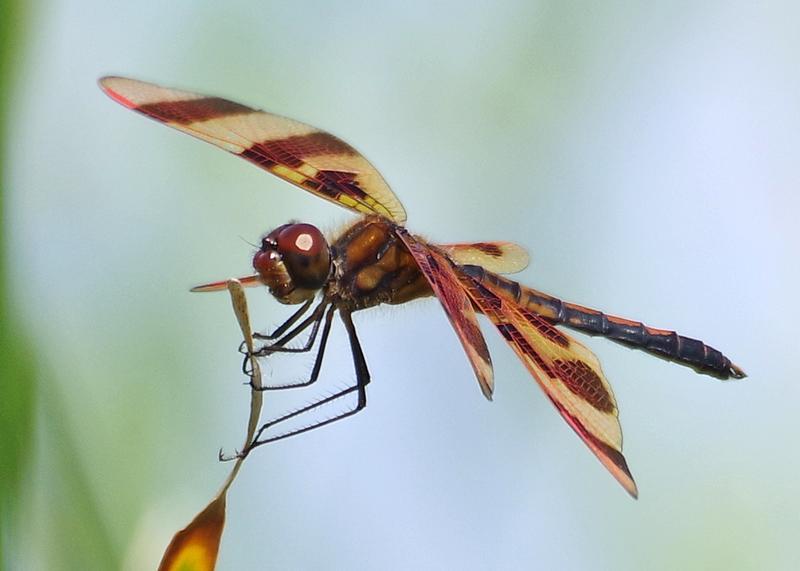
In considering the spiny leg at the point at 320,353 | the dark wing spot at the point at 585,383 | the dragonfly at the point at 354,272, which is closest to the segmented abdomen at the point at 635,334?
the dragonfly at the point at 354,272

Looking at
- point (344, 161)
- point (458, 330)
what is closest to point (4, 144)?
point (458, 330)

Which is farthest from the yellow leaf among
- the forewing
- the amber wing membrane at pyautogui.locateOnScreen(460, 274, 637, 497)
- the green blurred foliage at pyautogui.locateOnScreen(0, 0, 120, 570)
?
the amber wing membrane at pyautogui.locateOnScreen(460, 274, 637, 497)

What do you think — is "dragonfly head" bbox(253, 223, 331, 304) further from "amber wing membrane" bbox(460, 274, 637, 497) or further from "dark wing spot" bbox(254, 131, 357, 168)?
"amber wing membrane" bbox(460, 274, 637, 497)

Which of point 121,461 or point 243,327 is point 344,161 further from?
point 243,327

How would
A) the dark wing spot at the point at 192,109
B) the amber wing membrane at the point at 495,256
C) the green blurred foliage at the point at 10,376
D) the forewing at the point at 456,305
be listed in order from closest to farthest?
the green blurred foliage at the point at 10,376 → the forewing at the point at 456,305 → the dark wing spot at the point at 192,109 → the amber wing membrane at the point at 495,256

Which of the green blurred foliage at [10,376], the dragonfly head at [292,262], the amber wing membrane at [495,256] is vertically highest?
the amber wing membrane at [495,256]

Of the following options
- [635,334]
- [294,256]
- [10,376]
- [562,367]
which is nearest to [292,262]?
[294,256]

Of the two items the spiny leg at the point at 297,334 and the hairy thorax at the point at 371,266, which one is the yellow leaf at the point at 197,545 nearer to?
the spiny leg at the point at 297,334
